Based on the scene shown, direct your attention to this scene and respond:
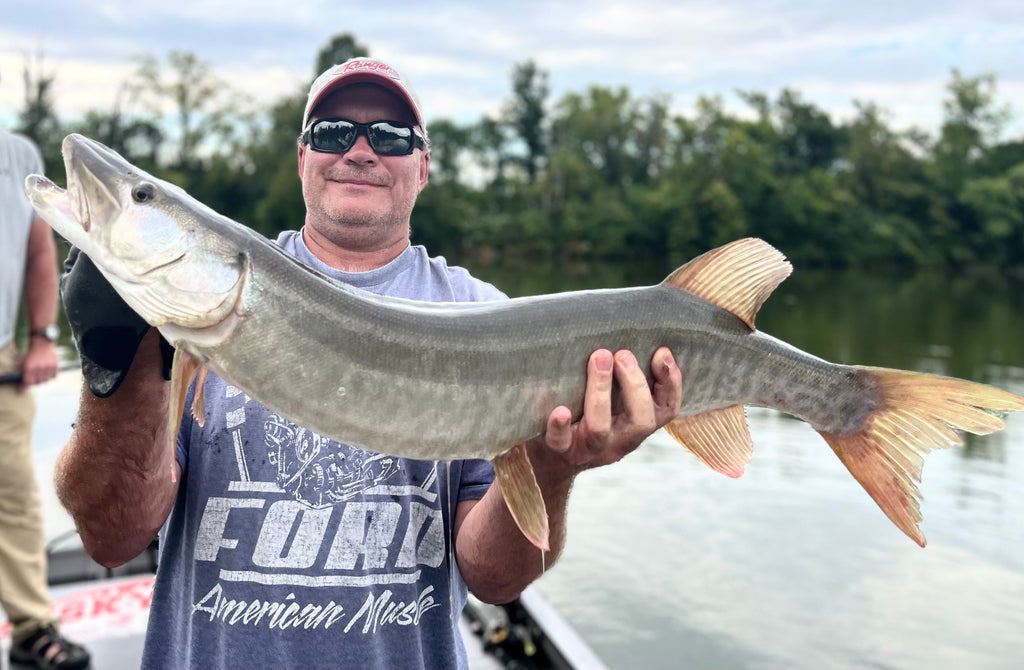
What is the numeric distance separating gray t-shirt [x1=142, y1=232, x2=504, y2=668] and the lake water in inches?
175

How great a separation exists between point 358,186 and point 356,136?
0.17 meters

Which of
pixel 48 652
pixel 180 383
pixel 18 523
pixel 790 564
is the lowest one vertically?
pixel 790 564

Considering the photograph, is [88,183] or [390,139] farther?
[390,139]

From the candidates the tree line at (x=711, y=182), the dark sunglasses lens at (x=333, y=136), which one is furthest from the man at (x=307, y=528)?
the tree line at (x=711, y=182)

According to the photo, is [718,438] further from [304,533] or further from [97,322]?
[97,322]

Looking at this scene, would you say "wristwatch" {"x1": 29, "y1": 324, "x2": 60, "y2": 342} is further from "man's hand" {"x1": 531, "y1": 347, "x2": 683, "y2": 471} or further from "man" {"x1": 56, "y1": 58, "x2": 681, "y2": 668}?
"man's hand" {"x1": 531, "y1": 347, "x2": 683, "y2": 471}

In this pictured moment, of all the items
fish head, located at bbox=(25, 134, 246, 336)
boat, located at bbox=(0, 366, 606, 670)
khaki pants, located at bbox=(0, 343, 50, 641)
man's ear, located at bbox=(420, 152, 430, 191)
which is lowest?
boat, located at bbox=(0, 366, 606, 670)

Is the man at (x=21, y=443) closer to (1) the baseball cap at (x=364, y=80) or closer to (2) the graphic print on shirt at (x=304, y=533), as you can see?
(1) the baseball cap at (x=364, y=80)

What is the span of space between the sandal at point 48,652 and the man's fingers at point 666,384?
3.26 metres

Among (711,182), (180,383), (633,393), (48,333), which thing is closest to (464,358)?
(633,393)

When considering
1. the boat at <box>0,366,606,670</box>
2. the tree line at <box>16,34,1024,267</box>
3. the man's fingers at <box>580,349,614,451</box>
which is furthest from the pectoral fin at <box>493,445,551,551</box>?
the tree line at <box>16,34,1024,267</box>

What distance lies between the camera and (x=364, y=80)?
2561 mm

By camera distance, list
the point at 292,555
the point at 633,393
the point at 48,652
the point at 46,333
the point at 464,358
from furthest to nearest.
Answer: the point at 46,333
the point at 48,652
the point at 292,555
the point at 633,393
the point at 464,358

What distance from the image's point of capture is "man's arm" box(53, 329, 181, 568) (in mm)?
1763
